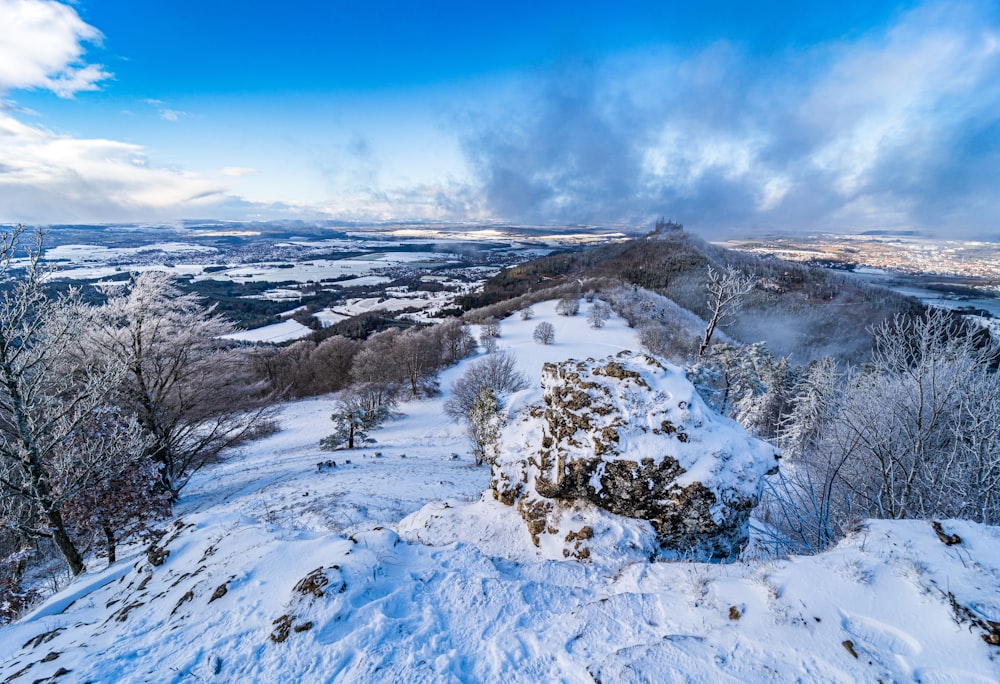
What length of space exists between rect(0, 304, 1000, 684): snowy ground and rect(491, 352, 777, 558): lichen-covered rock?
963 millimetres

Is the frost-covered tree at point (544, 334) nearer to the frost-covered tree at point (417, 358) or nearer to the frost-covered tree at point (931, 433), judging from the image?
the frost-covered tree at point (417, 358)

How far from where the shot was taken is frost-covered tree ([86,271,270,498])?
37.5ft

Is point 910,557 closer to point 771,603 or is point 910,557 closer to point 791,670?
point 771,603

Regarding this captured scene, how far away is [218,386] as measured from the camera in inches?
535

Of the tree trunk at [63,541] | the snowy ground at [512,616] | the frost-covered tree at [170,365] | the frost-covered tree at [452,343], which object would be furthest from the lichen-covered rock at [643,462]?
the frost-covered tree at [452,343]

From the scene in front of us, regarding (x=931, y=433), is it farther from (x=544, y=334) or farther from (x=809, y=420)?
(x=544, y=334)

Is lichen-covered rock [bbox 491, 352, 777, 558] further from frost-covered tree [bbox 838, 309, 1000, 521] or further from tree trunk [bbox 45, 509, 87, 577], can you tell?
tree trunk [bbox 45, 509, 87, 577]

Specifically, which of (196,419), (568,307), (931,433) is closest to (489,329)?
(568,307)

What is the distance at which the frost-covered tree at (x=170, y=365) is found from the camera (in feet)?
37.5

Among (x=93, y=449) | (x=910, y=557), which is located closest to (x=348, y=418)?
(x=93, y=449)

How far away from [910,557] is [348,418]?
23.7 meters

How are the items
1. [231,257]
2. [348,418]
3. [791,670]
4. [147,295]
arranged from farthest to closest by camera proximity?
[231,257] < [348,418] < [147,295] < [791,670]

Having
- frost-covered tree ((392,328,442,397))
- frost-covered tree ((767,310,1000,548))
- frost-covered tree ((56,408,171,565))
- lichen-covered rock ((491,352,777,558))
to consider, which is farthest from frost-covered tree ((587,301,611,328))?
frost-covered tree ((56,408,171,565))

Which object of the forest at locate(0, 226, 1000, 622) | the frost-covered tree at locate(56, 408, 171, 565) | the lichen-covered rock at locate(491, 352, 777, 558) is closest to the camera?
the lichen-covered rock at locate(491, 352, 777, 558)
